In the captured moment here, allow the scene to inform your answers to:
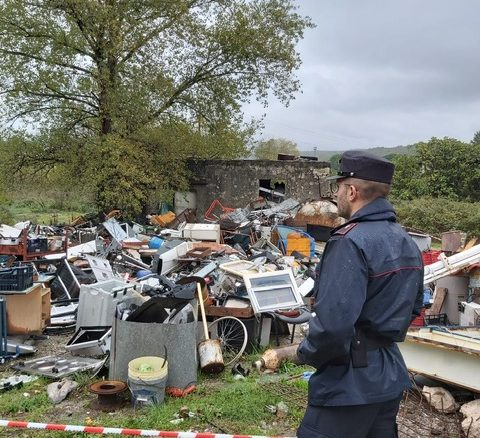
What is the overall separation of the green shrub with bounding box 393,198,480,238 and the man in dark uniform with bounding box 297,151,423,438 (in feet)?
62.5

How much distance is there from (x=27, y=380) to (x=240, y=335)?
248 cm

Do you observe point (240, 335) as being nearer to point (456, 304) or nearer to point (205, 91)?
point (456, 304)

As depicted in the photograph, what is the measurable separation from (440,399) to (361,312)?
3.09 m

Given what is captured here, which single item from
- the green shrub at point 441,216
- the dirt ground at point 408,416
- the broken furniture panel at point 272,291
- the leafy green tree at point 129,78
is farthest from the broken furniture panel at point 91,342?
the green shrub at point 441,216

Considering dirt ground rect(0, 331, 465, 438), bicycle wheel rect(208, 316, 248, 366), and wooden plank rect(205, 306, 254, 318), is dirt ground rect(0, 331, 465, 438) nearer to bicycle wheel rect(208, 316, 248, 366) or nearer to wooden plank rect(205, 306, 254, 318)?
bicycle wheel rect(208, 316, 248, 366)

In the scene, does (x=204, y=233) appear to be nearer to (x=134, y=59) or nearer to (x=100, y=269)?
(x=100, y=269)

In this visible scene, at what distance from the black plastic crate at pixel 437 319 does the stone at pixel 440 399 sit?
236cm

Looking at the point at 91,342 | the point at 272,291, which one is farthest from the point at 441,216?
the point at 91,342

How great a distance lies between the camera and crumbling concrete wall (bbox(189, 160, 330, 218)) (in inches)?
733

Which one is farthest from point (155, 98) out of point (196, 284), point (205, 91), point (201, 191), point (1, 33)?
point (196, 284)

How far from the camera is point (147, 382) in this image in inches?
172

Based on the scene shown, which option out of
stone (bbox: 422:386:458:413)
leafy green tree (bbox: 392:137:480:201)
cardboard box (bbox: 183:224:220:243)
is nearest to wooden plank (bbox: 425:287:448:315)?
stone (bbox: 422:386:458:413)

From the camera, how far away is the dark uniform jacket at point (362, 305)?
195 centimetres

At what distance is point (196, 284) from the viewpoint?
6.05 metres
